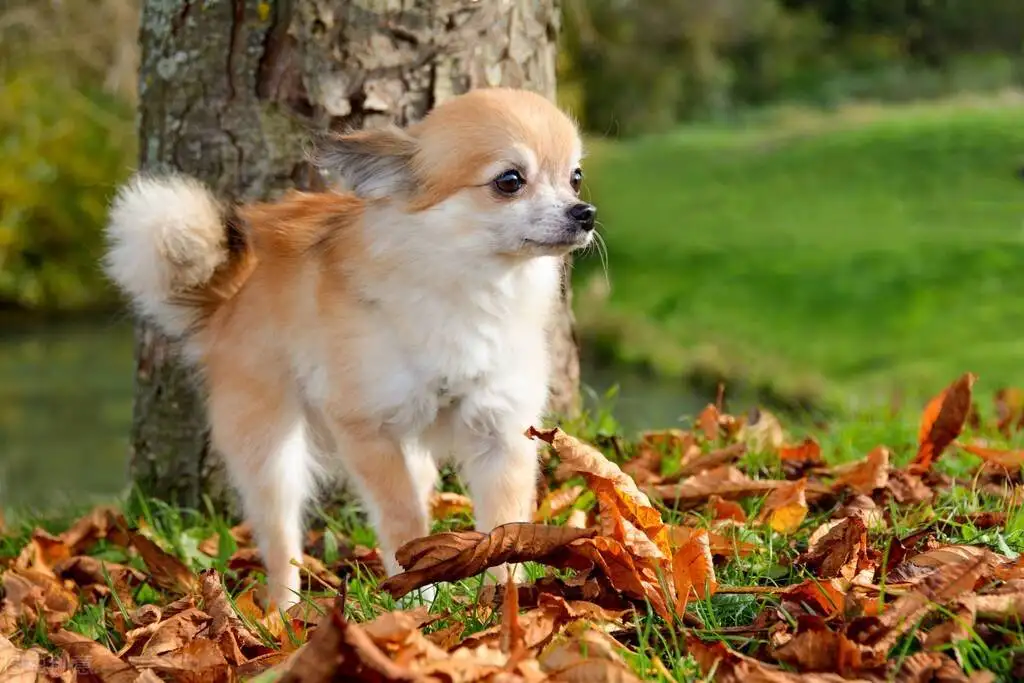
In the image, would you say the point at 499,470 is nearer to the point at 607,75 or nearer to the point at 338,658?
the point at 338,658

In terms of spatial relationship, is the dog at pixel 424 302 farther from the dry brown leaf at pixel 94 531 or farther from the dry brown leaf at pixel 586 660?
the dry brown leaf at pixel 586 660

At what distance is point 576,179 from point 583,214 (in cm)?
24

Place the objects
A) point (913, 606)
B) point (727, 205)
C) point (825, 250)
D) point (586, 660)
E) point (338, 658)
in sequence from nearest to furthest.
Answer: point (338, 658), point (586, 660), point (913, 606), point (825, 250), point (727, 205)

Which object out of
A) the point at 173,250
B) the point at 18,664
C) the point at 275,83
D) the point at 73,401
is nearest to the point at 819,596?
the point at 18,664

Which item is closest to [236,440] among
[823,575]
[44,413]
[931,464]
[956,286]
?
[823,575]

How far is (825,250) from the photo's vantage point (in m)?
12.0

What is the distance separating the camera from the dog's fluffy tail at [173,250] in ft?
10.4

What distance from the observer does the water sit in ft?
32.3

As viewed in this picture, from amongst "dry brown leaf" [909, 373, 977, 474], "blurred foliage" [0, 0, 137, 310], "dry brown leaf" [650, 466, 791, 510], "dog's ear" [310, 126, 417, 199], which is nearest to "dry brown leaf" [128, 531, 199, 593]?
"dog's ear" [310, 126, 417, 199]

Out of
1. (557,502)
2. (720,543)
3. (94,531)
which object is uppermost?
(720,543)

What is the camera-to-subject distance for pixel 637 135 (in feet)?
50.1

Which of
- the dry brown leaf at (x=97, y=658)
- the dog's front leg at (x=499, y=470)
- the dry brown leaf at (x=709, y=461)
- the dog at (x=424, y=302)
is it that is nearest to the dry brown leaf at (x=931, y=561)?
the dog at (x=424, y=302)

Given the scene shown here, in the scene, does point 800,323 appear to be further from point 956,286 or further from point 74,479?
point 74,479

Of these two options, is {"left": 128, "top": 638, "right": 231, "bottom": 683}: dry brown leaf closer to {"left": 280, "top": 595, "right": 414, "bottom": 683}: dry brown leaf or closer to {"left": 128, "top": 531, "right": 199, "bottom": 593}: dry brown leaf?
{"left": 280, "top": 595, "right": 414, "bottom": 683}: dry brown leaf
